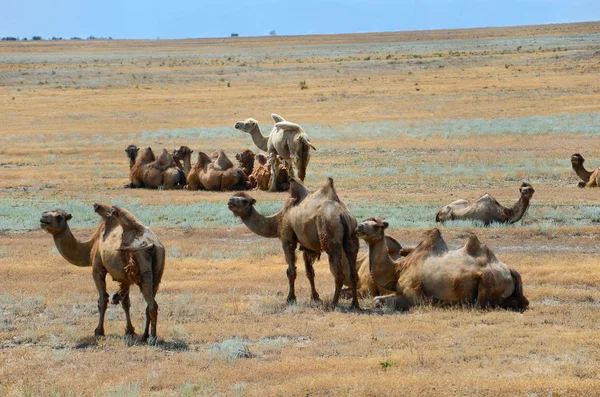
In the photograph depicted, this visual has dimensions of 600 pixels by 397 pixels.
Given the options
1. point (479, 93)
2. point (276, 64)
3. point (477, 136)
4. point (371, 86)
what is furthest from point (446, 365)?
point (276, 64)

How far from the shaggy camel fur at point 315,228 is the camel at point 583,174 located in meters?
13.6

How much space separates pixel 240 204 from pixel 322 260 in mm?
4090

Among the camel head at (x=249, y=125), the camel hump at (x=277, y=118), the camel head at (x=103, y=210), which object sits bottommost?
the camel head at (x=103, y=210)

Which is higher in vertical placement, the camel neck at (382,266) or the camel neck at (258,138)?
the camel neck at (258,138)

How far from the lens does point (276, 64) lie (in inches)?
3209

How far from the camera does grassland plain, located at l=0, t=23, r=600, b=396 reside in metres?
9.35

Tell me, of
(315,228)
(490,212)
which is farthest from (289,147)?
(315,228)

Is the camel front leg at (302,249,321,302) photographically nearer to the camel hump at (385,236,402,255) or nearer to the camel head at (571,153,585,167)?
the camel hump at (385,236,402,255)

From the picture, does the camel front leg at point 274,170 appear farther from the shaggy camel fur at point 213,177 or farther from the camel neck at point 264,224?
the camel neck at point 264,224

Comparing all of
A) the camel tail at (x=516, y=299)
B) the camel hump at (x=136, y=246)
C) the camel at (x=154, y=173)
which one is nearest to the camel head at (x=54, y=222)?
the camel hump at (x=136, y=246)

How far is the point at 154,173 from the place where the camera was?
26.4 meters

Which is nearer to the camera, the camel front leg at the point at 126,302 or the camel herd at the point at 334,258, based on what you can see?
the camel herd at the point at 334,258

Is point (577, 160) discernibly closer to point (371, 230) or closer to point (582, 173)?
point (582, 173)

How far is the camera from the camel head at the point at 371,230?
12127 millimetres
